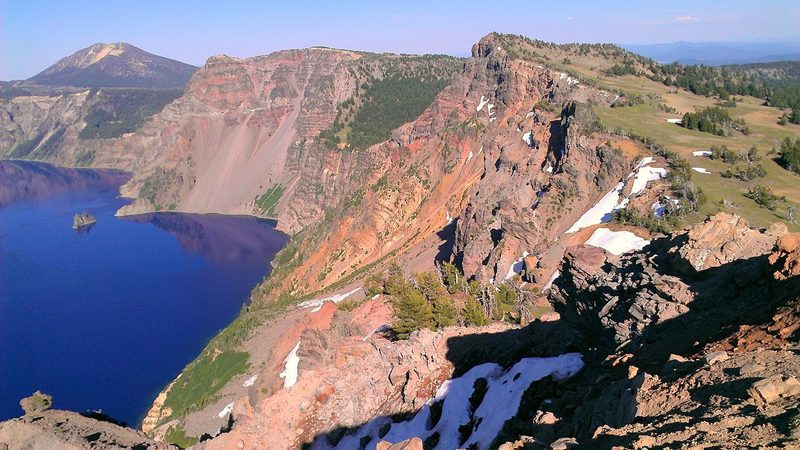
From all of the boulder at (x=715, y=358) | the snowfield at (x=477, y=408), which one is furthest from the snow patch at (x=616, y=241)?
the boulder at (x=715, y=358)

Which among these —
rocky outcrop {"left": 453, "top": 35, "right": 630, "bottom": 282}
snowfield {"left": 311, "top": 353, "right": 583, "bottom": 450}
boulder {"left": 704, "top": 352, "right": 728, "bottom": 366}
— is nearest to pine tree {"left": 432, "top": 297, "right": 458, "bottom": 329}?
snowfield {"left": 311, "top": 353, "right": 583, "bottom": 450}

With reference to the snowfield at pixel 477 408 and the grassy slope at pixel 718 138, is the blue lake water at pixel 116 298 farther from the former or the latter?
the grassy slope at pixel 718 138

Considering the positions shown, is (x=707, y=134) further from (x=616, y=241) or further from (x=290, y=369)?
(x=290, y=369)

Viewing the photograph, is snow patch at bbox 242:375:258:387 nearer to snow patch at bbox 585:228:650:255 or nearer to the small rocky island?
snow patch at bbox 585:228:650:255

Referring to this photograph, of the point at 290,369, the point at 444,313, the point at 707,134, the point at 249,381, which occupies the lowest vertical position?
the point at 249,381

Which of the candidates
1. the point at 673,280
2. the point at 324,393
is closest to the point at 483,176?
the point at 324,393

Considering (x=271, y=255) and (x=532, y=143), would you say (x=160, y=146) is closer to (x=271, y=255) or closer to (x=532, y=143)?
(x=271, y=255)
